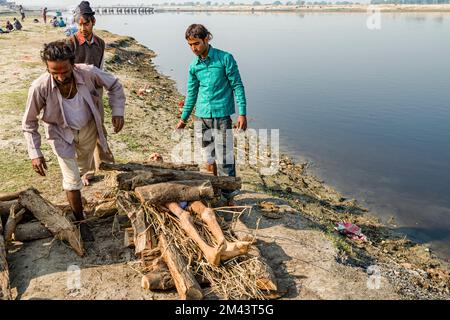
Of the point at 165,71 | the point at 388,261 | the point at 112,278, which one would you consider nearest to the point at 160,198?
the point at 112,278

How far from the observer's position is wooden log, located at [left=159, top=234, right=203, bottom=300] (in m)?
3.48

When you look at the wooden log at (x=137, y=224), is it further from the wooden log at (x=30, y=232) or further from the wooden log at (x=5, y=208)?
the wooden log at (x=5, y=208)

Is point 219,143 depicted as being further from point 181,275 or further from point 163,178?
point 181,275

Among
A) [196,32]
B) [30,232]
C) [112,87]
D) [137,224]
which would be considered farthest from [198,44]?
[30,232]

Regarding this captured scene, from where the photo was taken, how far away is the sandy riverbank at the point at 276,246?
3877mm

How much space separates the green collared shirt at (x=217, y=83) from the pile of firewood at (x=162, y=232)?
34.4 inches

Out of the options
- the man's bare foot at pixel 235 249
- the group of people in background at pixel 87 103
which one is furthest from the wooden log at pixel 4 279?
the man's bare foot at pixel 235 249

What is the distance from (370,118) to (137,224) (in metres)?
12.0

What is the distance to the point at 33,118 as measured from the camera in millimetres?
4070

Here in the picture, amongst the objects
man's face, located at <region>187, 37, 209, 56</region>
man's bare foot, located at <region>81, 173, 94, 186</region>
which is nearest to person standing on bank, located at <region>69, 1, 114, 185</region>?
man's bare foot, located at <region>81, 173, 94, 186</region>

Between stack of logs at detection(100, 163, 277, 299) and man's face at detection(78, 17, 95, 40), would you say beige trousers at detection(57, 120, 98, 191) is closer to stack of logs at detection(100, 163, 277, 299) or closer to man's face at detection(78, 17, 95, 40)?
stack of logs at detection(100, 163, 277, 299)

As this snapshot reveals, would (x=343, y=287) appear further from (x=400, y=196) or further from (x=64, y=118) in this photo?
(x=400, y=196)

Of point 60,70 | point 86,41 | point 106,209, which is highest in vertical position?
point 86,41
